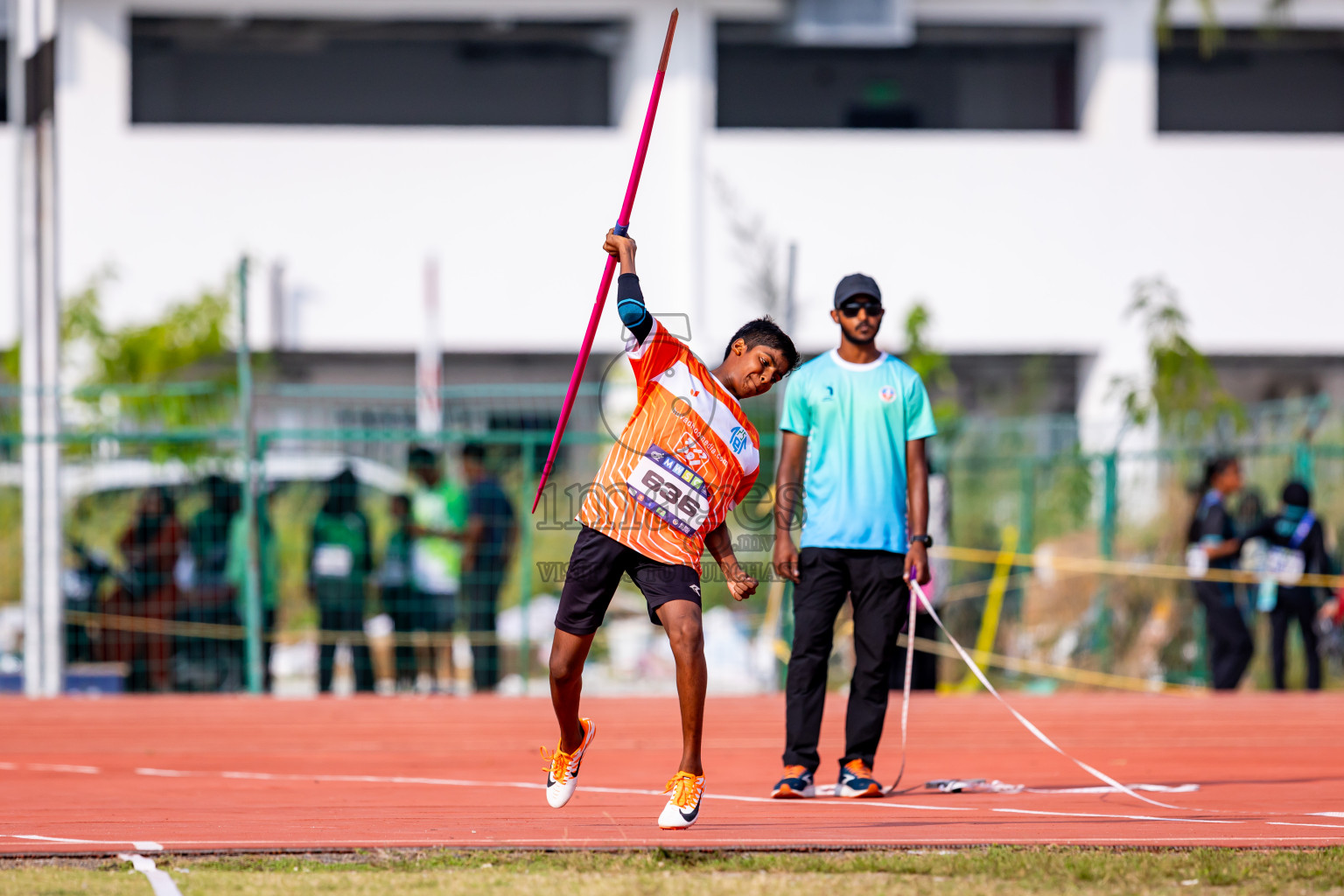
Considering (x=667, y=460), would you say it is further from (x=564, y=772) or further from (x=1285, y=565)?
(x=1285, y=565)

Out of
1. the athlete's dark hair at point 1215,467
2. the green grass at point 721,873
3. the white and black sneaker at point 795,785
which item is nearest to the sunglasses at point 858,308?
the white and black sneaker at point 795,785

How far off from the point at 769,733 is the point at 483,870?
472cm

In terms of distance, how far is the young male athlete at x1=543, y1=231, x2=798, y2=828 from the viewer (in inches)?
206

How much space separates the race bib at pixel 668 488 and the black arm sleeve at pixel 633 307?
1.29ft

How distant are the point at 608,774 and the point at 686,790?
7.27ft

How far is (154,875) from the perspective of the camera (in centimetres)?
438

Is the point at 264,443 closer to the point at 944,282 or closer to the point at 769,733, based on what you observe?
the point at 769,733

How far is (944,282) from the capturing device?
21109 mm

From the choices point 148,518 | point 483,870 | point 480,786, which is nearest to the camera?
point 483,870

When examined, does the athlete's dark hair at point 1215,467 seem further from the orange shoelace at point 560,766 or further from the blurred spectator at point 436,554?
the orange shoelace at point 560,766

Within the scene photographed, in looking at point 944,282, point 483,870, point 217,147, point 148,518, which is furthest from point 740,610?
point 217,147

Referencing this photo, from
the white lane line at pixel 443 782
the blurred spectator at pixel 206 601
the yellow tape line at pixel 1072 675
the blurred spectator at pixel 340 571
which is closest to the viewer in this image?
the white lane line at pixel 443 782

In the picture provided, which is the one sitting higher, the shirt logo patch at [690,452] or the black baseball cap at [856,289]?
the black baseball cap at [856,289]

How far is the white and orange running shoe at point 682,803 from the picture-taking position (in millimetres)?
5066
